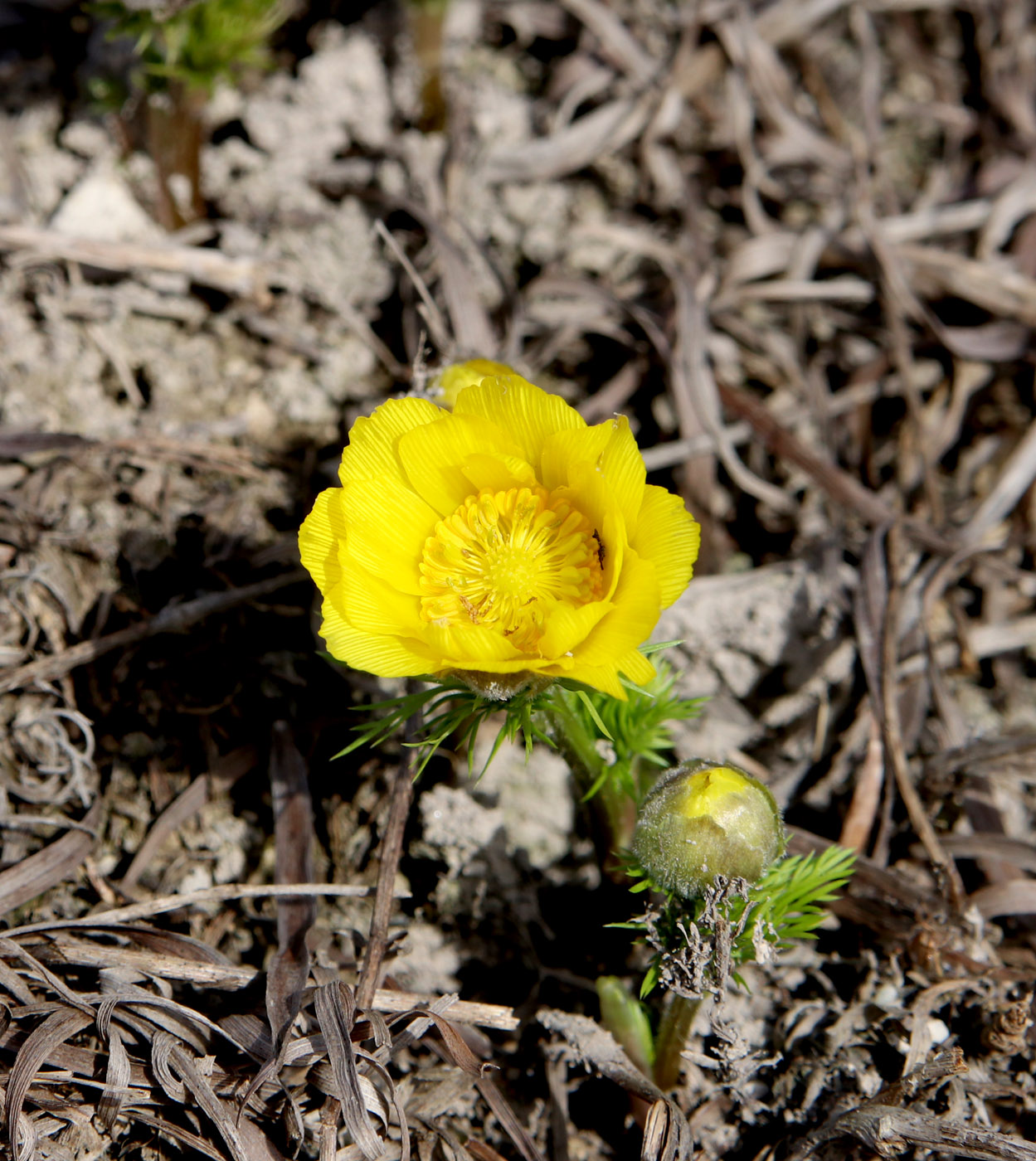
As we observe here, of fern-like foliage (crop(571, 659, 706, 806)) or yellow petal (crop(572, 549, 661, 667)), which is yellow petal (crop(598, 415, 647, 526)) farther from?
fern-like foliage (crop(571, 659, 706, 806))

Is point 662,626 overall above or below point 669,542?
below

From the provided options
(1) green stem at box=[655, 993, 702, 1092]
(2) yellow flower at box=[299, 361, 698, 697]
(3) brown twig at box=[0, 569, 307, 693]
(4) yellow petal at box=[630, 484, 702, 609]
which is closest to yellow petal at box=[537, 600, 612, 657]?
(2) yellow flower at box=[299, 361, 698, 697]

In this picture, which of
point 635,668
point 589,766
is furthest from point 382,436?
point 589,766

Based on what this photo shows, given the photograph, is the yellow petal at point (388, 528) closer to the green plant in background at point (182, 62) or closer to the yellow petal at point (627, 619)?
the yellow petal at point (627, 619)

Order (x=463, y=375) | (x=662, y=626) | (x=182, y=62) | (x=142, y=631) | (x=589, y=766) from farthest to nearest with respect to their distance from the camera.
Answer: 1. (x=182, y=62)
2. (x=662, y=626)
3. (x=142, y=631)
4. (x=463, y=375)
5. (x=589, y=766)

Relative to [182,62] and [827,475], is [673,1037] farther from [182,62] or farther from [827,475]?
[182,62]

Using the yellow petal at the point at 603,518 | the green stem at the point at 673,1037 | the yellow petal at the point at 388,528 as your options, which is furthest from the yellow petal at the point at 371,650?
the green stem at the point at 673,1037

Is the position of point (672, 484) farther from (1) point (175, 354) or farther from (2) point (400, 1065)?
(2) point (400, 1065)
